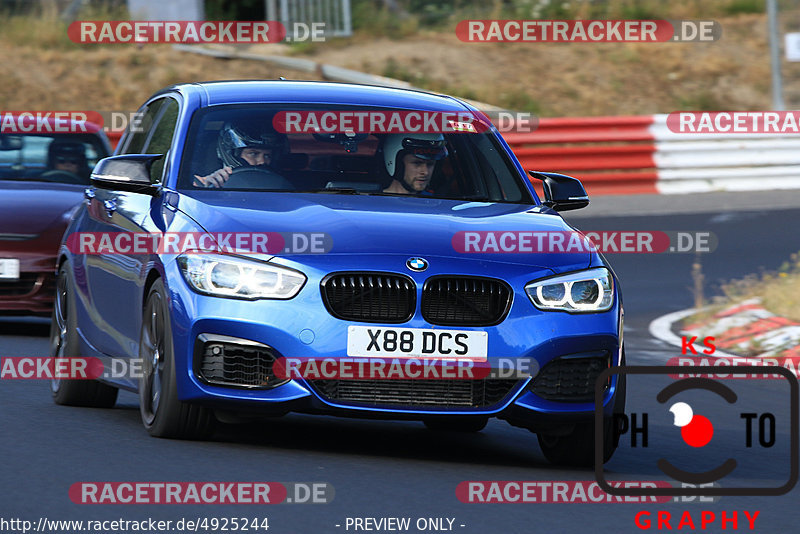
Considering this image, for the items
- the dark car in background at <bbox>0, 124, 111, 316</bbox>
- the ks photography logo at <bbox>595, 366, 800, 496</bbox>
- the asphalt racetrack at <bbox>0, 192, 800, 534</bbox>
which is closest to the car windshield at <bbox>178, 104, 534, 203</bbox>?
the asphalt racetrack at <bbox>0, 192, 800, 534</bbox>

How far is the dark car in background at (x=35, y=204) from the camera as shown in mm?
12141

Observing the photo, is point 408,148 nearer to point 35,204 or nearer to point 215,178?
point 215,178

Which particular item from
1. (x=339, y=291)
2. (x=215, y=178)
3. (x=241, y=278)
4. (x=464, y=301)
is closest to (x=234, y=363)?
(x=241, y=278)

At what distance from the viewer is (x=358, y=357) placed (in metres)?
6.75

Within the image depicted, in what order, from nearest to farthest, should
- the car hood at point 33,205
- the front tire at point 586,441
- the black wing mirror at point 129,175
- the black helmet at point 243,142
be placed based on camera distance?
the front tire at point 586,441
the black wing mirror at point 129,175
the black helmet at point 243,142
the car hood at point 33,205

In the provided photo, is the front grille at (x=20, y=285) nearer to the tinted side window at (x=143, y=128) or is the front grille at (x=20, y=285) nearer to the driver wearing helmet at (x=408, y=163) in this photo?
the tinted side window at (x=143, y=128)

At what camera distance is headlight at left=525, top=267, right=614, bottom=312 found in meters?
6.98

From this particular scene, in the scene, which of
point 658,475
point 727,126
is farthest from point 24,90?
point 658,475

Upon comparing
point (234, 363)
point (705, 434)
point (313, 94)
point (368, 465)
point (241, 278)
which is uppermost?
point (313, 94)

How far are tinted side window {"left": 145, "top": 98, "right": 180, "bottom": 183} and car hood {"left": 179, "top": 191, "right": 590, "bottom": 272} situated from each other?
2.14ft

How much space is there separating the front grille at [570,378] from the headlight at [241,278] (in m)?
1.07

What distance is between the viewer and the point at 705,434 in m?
8.84

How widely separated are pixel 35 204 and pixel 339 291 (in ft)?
20.3

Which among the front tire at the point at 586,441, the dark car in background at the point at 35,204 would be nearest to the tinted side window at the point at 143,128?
the front tire at the point at 586,441
